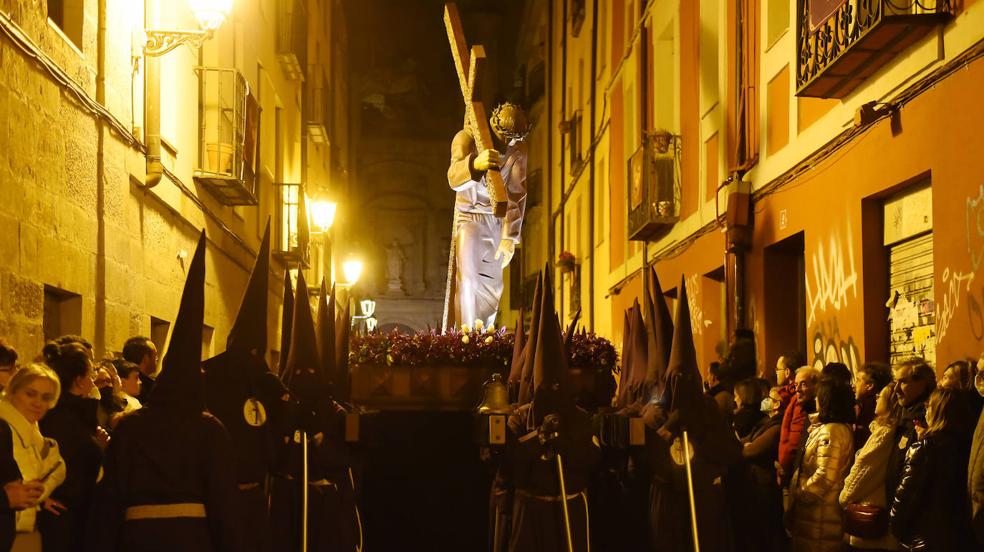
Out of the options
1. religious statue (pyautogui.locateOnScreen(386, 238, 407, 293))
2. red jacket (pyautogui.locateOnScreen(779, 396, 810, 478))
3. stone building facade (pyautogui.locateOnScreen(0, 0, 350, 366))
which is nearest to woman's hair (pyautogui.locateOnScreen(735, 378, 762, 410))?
red jacket (pyautogui.locateOnScreen(779, 396, 810, 478))

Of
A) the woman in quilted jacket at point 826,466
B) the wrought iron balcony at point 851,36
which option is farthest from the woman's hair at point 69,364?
the wrought iron balcony at point 851,36

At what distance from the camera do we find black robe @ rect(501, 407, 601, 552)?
26.7 ft

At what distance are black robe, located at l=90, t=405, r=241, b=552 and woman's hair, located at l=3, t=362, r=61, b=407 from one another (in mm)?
369

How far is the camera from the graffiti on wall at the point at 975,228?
7.65 m

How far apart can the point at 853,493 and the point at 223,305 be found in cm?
1067

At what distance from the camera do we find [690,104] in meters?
16.2

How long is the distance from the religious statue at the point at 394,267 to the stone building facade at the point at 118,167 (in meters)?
22.7

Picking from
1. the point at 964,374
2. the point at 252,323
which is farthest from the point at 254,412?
the point at 964,374

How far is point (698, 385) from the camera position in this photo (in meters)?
8.04

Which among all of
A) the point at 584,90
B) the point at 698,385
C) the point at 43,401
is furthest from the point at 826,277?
the point at 584,90

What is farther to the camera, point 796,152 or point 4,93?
point 796,152

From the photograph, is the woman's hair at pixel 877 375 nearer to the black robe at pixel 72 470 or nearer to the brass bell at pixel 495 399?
the brass bell at pixel 495 399

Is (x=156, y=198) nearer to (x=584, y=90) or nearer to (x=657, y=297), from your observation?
(x=657, y=297)

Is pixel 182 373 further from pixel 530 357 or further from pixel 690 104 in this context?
pixel 690 104
